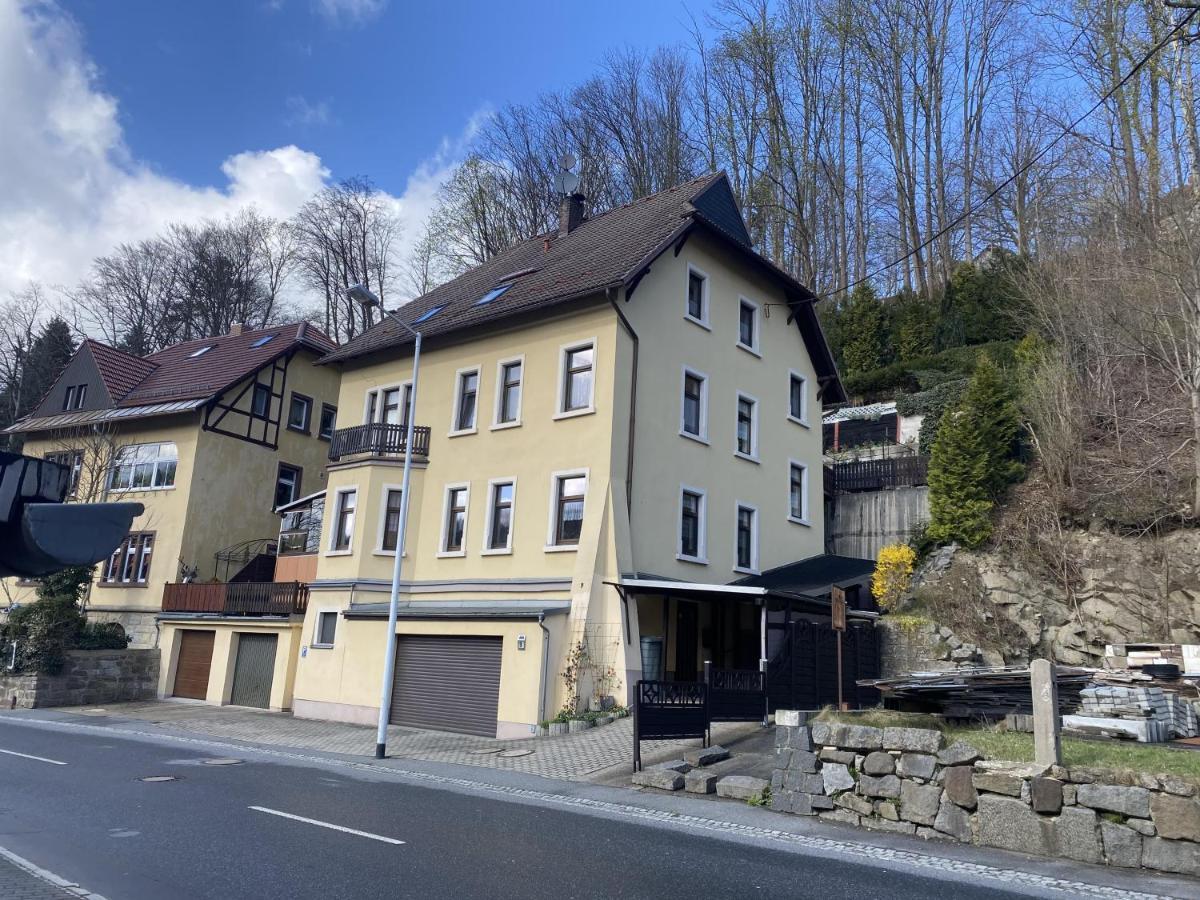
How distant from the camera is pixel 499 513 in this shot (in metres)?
23.0

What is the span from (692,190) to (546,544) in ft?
38.9

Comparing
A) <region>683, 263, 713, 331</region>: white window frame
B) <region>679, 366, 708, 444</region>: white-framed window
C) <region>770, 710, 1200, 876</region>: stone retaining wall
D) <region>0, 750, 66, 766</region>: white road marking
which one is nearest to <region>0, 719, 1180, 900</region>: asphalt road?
<region>770, 710, 1200, 876</region>: stone retaining wall

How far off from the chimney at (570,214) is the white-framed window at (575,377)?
8.14m

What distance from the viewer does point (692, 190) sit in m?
26.6

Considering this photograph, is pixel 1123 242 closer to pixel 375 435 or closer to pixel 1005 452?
pixel 1005 452

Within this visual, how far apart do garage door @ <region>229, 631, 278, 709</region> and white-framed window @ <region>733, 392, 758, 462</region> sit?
1475 cm

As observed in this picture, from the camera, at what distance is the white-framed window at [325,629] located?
24359mm

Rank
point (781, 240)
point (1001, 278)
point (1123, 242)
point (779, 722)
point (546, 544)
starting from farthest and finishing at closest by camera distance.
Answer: point (781, 240)
point (1001, 278)
point (1123, 242)
point (546, 544)
point (779, 722)

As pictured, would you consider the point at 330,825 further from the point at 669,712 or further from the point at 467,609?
the point at 467,609

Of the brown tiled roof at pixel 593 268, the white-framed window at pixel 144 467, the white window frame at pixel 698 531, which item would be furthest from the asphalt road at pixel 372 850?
the white-framed window at pixel 144 467

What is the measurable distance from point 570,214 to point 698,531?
12.4 m

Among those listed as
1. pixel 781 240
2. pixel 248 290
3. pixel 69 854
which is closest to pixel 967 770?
pixel 69 854

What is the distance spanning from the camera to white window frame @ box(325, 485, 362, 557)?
24.4m

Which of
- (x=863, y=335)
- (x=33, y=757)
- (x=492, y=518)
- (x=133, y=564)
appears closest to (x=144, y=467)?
(x=133, y=564)
